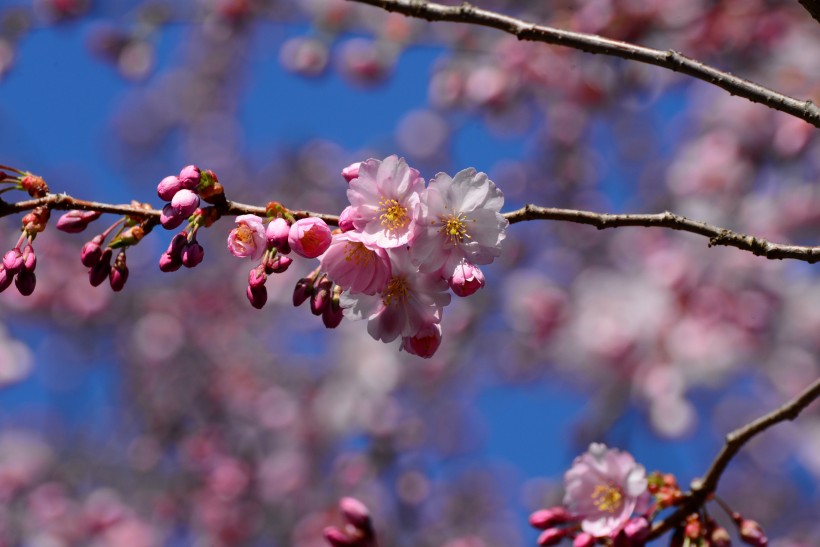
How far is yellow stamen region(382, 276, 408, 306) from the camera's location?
1.81 metres

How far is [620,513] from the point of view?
218 cm

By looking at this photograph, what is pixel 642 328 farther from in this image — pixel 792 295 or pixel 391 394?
pixel 391 394

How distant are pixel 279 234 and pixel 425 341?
41 cm

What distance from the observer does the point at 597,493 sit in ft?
7.53

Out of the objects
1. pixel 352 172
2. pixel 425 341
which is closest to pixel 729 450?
pixel 425 341

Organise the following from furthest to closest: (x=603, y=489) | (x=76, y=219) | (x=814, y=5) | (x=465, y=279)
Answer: (x=603, y=489)
(x=76, y=219)
(x=465, y=279)
(x=814, y=5)

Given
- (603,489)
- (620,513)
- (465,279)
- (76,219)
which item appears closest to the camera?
(465,279)

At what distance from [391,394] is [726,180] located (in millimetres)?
Answer: 3186

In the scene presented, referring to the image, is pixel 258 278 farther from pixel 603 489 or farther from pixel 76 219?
pixel 603 489

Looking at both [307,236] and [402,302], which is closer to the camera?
[307,236]

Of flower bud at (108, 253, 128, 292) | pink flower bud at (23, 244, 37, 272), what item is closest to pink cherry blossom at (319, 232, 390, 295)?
flower bud at (108, 253, 128, 292)

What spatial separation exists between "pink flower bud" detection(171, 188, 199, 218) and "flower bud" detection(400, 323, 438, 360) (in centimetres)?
53

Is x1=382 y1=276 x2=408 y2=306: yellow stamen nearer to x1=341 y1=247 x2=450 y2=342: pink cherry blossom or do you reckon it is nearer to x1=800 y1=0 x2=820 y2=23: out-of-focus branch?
x1=341 y1=247 x2=450 y2=342: pink cherry blossom

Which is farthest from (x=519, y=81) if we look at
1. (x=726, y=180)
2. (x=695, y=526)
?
(x=695, y=526)
